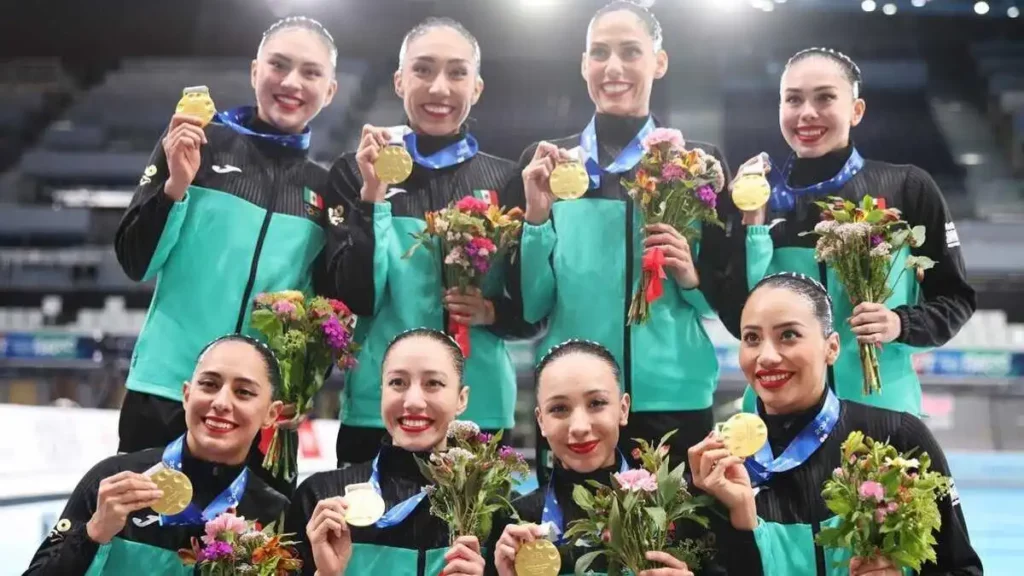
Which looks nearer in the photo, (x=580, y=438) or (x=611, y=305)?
(x=580, y=438)

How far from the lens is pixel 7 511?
29.2ft

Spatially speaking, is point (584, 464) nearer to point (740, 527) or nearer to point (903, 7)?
point (740, 527)

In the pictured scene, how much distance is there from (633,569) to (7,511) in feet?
25.3

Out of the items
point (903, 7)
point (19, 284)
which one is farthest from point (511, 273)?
point (19, 284)

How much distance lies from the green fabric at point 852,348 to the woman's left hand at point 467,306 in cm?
98

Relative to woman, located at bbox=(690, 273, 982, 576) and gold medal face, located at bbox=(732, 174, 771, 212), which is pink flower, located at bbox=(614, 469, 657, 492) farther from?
gold medal face, located at bbox=(732, 174, 771, 212)

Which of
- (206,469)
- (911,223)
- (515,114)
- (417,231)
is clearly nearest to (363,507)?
(206,469)

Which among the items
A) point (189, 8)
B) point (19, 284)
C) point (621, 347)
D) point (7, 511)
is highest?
point (189, 8)

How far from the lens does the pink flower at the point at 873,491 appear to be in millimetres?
2768

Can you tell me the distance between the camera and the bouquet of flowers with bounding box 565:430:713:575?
9.53ft

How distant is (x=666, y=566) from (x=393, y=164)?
5.55 ft

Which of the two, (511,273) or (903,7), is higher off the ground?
(903,7)

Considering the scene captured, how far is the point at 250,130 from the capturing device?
417 centimetres

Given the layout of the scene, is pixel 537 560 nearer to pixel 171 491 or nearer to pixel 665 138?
pixel 171 491
